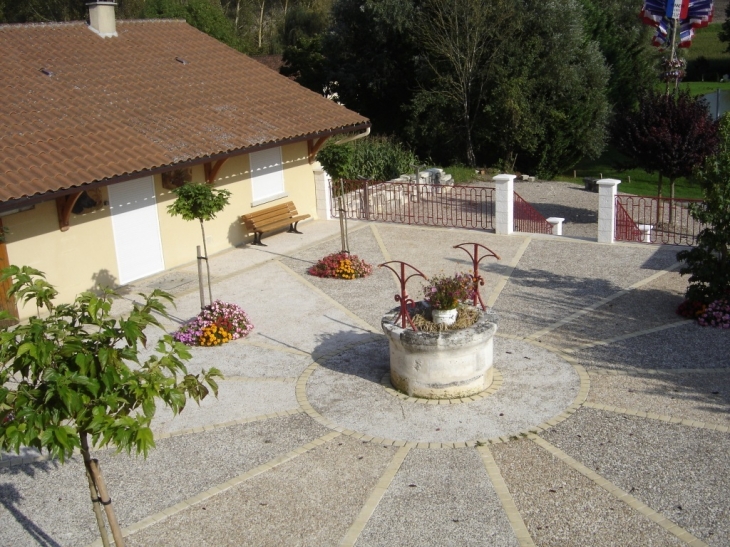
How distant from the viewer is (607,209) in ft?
53.9

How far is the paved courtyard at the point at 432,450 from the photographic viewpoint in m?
7.35

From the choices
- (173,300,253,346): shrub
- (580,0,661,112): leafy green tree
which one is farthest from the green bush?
(580,0,661,112): leafy green tree

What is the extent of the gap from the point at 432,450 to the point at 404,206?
13.8 m

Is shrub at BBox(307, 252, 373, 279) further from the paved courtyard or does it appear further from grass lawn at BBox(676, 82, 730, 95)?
grass lawn at BBox(676, 82, 730, 95)

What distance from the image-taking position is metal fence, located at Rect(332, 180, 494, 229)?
1991 centimetres

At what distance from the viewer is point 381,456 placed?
28.2 feet

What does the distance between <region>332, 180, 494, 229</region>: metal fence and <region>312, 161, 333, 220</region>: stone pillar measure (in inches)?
9.9

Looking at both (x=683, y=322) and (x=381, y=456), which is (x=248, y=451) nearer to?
(x=381, y=456)

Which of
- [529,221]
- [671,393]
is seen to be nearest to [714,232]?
[671,393]

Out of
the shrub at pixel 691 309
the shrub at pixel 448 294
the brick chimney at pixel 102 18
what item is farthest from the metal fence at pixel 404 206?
the shrub at pixel 448 294

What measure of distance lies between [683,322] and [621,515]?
5637mm

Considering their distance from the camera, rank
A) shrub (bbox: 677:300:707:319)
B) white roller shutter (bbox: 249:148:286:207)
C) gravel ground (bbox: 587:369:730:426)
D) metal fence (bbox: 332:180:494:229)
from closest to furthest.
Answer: gravel ground (bbox: 587:369:730:426), shrub (bbox: 677:300:707:319), white roller shutter (bbox: 249:148:286:207), metal fence (bbox: 332:180:494:229)

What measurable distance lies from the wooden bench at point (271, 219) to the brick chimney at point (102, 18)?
5.53 metres

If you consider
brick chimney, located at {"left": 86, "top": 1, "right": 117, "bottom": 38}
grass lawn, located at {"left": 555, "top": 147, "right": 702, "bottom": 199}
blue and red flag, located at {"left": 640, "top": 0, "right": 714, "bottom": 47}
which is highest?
brick chimney, located at {"left": 86, "top": 1, "right": 117, "bottom": 38}
